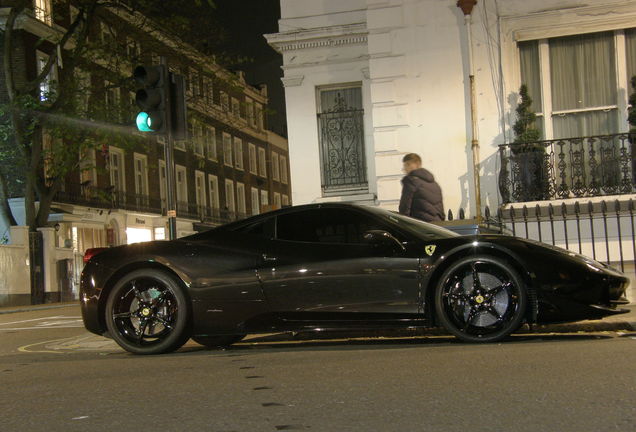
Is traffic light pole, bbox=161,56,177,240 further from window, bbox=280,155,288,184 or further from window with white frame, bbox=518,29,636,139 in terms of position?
window, bbox=280,155,288,184

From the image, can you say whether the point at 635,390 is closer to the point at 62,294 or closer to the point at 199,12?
the point at 199,12

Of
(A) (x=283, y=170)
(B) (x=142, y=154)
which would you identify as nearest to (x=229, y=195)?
(A) (x=283, y=170)

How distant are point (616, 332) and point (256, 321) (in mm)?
3210

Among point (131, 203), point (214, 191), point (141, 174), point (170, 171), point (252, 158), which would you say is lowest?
point (170, 171)

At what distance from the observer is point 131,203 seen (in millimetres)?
47719

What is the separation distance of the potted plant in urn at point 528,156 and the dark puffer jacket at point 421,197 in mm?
3358

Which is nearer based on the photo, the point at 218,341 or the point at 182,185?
the point at 218,341

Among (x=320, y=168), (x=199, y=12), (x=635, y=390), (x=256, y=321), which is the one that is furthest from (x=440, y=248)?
(x=199, y=12)

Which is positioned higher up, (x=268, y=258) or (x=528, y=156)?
(x=528, y=156)

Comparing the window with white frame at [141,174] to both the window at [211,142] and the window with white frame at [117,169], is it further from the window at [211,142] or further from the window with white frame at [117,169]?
the window at [211,142]

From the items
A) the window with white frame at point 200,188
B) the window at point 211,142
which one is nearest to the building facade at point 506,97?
the window with white frame at point 200,188

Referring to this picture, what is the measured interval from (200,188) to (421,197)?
1905 inches

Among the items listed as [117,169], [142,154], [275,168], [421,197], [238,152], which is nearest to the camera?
[421,197]

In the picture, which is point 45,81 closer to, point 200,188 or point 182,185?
point 182,185
